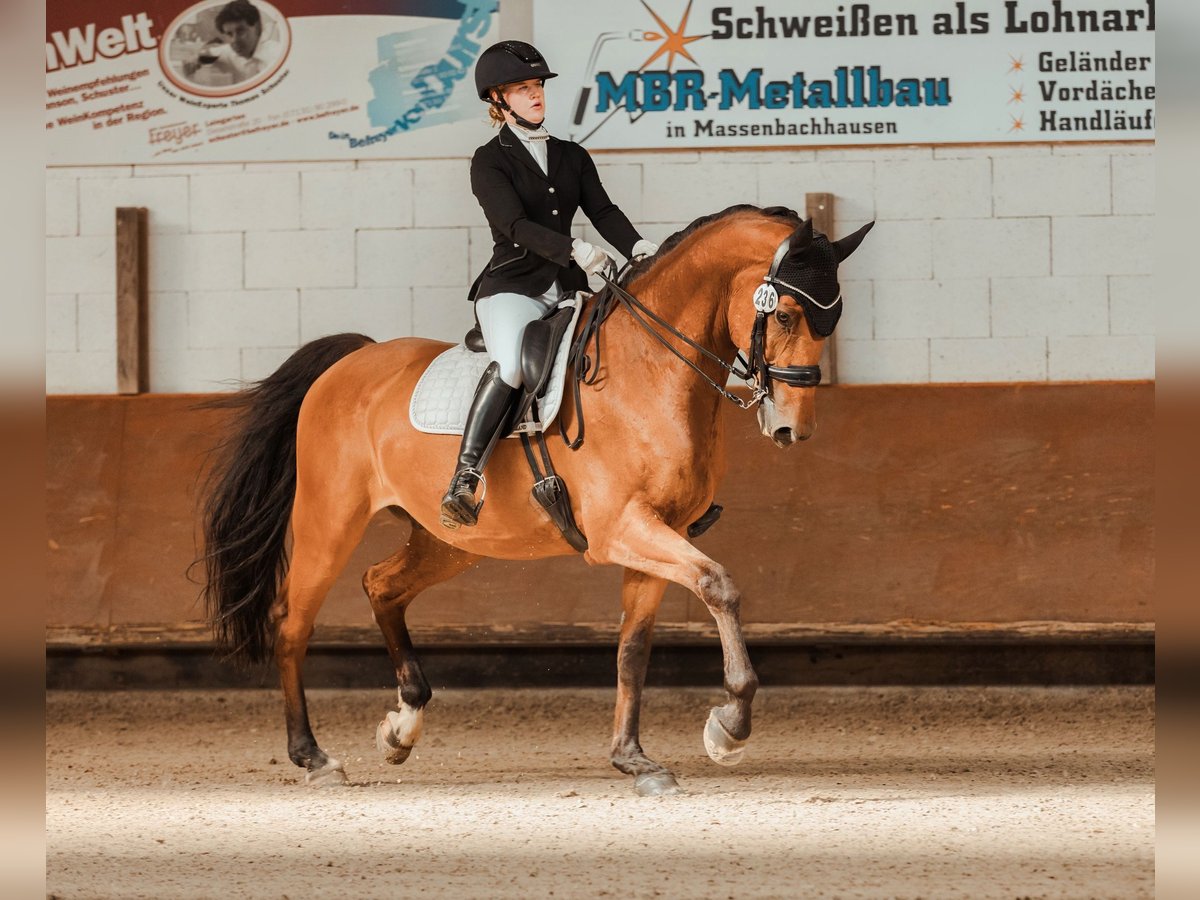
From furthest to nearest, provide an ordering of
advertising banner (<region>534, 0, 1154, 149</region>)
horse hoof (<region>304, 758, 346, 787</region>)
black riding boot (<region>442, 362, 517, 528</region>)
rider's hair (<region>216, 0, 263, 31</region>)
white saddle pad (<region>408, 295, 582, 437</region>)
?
rider's hair (<region>216, 0, 263, 31</region>) → advertising banner (<region>534, 0, 1154, 149</region>) → horse hoof (<region>304, 758, 346, 787</region>) → white saddle pad (<region>408, 295, 582, 437</region>) → black riding boot (<region>442, 362, 517, 528</region>)

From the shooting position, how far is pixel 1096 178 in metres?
6.30

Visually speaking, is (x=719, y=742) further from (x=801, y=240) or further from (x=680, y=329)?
(x=801, y=240)

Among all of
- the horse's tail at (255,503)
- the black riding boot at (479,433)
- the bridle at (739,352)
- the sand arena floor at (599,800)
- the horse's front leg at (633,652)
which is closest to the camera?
the sand arena floor at (599,800)

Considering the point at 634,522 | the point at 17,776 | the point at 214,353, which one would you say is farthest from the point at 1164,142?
the point at 214,353

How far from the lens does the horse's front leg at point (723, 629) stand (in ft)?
12.3

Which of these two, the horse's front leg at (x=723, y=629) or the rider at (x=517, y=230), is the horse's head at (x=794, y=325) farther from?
the rider at (x=517, y=230)

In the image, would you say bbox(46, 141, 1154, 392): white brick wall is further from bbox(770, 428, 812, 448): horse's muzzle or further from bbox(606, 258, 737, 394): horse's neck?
bbox(770, 428, 812, 448): horse's muzzle

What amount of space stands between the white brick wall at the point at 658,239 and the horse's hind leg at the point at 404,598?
1.66 metres

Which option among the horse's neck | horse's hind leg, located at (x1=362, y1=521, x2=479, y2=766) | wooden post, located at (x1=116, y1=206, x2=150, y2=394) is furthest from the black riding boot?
wooden post, located at (x1=116, y1=206, x2=150, y2=394)

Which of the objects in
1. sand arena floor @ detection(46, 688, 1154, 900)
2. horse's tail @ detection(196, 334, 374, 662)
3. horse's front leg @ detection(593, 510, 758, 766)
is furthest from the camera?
horse's tail @ detection(196, 334, 374, 662)

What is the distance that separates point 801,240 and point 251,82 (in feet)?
12.1

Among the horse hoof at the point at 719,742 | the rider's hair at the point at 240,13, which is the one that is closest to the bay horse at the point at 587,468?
the horse hoof at the point at 719,742

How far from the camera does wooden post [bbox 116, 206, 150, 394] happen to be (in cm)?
646

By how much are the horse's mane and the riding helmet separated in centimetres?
66
